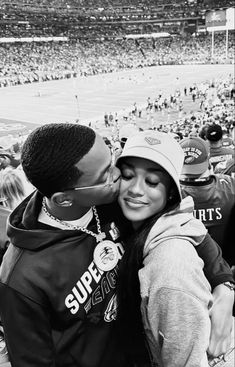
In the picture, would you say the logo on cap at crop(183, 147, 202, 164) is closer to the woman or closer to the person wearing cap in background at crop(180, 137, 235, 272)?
the person wearing cap in background at crop(180, 137, 235, 272)

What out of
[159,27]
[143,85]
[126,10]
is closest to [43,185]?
[143,85]

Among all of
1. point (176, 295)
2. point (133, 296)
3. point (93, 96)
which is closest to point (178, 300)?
point (176, 295)

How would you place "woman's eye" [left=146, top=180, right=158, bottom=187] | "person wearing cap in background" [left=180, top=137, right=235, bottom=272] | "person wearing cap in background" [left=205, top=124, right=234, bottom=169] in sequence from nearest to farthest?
"woman's eye" [left=146, top=180, right=158, bottom=187] < "person wearing cap in background" [left=180, top=137, right=235, bottom=272] < "person wearing cap in background" [left=205, top=124, right=234, bottom=169]

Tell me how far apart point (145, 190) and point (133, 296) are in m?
0.38

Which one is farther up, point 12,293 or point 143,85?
point 12,293

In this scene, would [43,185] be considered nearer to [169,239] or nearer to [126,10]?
[169,239]

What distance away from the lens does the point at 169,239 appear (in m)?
1.16

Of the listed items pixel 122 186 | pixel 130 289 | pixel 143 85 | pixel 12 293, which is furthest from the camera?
pixel 143 85

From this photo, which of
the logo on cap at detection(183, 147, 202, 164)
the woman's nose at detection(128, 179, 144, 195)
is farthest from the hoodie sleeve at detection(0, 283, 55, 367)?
the logo on cap at detection(183, 147, 202, 164)

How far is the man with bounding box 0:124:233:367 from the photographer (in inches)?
45.6

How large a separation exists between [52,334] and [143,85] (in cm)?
3353

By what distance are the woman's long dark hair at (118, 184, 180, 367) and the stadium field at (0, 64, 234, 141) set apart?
14.4 metres

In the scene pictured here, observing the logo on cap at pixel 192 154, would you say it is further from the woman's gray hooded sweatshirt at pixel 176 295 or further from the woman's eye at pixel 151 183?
the woman's gray hooded sweatshirt at pixel 176 295

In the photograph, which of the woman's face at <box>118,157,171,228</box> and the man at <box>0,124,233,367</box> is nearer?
the man at <box>0,124,233,367</box>
